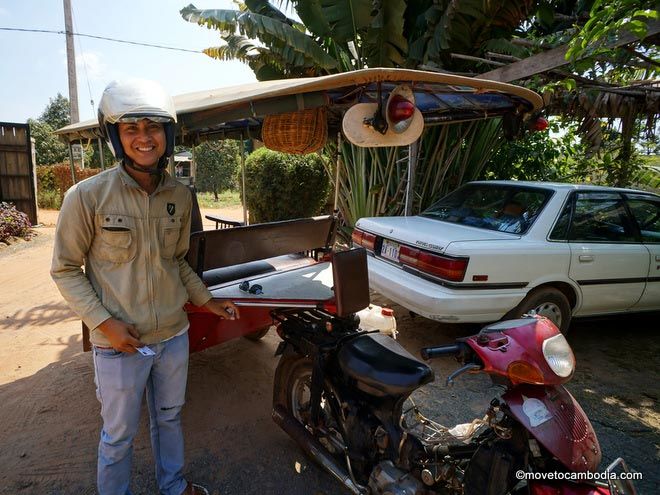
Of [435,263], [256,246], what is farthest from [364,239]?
[256,246]

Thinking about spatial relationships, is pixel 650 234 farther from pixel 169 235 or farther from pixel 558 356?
pixel 169 235

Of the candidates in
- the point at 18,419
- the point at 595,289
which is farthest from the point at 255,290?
the point at 595,289

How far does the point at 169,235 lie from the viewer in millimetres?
2027

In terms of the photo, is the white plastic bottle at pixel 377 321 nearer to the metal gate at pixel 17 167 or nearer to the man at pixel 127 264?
the man at pixel 127 264

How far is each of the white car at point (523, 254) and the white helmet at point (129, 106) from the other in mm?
2590

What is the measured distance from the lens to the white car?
362 centimetres

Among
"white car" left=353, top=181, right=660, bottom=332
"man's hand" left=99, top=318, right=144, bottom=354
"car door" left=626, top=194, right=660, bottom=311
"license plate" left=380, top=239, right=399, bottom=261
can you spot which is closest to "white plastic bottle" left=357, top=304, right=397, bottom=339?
"white car" left=353, top=181, right=660, bottom=332

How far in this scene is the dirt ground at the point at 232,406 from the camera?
8.35 ft

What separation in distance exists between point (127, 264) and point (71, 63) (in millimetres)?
17898

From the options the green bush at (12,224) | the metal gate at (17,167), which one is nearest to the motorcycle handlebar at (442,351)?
the green bush at (12,224)

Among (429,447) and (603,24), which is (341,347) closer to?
(429,447)

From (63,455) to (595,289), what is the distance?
4732mm

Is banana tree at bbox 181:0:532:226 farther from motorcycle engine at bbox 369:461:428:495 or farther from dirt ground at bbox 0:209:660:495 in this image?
motorcycle engine at bbox 369:461:428:495

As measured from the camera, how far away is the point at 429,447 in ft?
6.79
